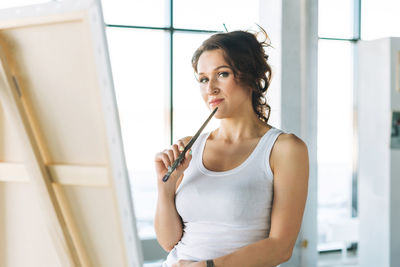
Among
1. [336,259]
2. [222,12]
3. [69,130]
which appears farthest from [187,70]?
[69,130]

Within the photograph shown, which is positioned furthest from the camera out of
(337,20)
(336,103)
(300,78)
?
(336,103)

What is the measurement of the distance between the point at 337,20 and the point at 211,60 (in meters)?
3.16

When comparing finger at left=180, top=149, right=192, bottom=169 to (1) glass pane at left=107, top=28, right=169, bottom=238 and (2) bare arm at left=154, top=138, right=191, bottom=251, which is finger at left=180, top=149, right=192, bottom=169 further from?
(1) glass pane at left=107, top=28, right=169, bottom=238

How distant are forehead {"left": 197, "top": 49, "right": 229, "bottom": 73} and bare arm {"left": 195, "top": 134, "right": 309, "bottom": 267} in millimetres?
342

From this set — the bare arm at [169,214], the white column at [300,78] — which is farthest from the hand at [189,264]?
the white column at [300,78]

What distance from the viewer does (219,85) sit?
1.44m

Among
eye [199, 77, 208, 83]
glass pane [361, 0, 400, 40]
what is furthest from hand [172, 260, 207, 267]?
glass pane [361, 0, 400, 40]

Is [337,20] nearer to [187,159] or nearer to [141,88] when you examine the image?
[141,88]

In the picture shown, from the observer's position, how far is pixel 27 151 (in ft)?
2.46

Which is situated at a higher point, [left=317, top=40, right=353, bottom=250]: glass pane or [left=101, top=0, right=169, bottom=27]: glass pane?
[left=101, top=0, right=169, bottom=27]: glass pane

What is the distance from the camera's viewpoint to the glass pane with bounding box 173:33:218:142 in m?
3.56

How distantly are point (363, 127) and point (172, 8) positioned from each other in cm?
180

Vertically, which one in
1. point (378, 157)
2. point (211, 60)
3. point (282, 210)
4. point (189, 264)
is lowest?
point (378, 157)

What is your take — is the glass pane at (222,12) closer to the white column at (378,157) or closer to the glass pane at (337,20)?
the glass pane at (337,20)
